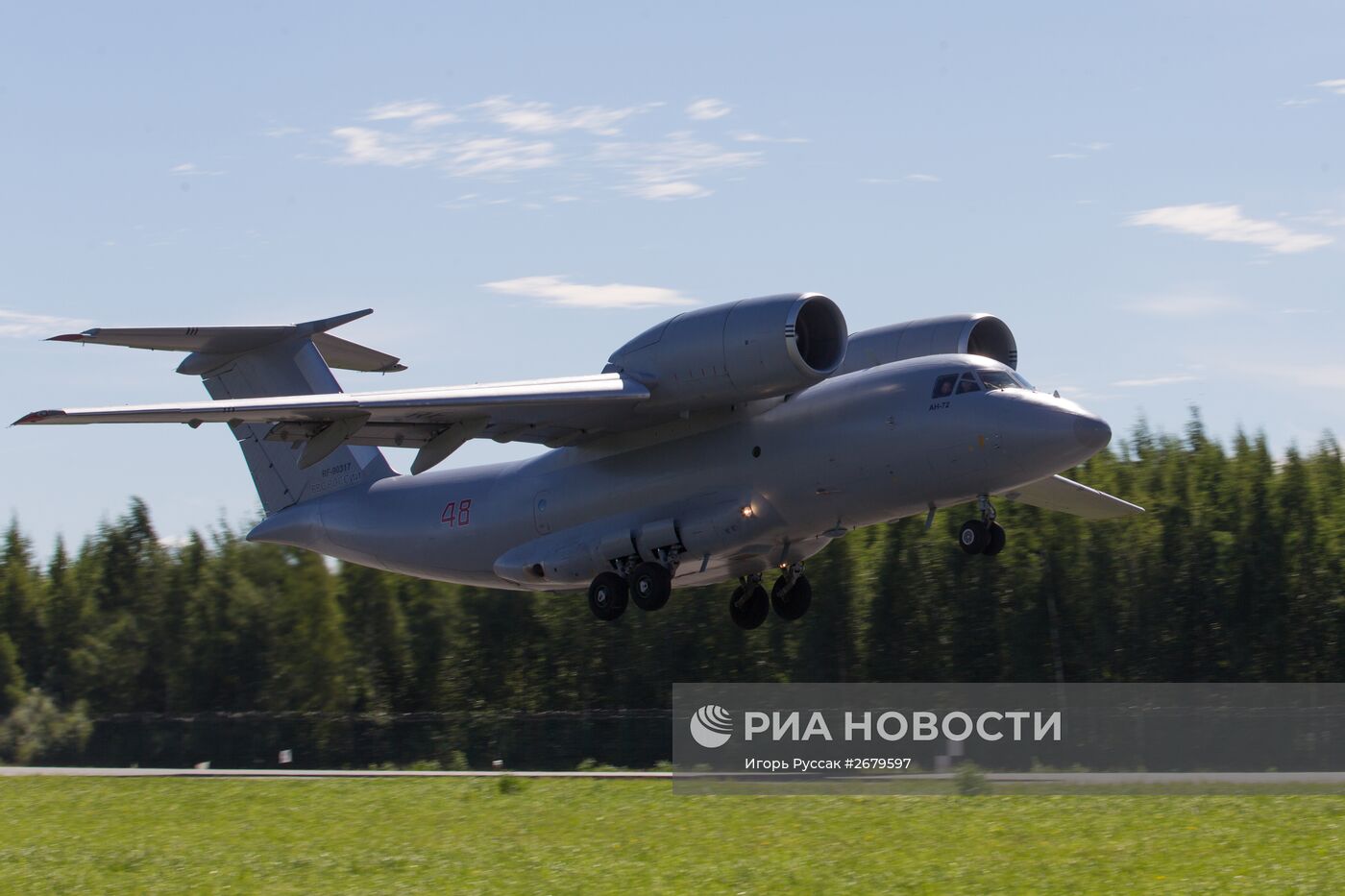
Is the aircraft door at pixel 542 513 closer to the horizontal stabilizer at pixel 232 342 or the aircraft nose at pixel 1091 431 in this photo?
the horizontal stabilizer at pixel 232 342

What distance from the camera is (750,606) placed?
19922mm

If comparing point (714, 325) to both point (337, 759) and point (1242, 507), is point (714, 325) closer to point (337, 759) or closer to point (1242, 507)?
point (337, 759)

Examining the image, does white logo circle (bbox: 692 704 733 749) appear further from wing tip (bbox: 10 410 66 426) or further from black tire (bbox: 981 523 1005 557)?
wing tip (bbox: 10 410 66 426)

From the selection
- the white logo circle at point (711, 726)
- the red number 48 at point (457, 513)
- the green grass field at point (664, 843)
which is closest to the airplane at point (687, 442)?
the red number 48 at point (457, 513)

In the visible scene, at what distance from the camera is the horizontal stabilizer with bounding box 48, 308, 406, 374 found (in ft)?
62.4

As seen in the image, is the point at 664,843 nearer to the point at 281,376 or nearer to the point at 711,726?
the point at 711,726

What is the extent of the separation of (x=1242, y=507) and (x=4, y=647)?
31.9 m

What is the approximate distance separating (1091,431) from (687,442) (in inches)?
185

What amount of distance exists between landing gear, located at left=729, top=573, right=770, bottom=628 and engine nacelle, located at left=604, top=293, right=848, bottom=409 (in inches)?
137

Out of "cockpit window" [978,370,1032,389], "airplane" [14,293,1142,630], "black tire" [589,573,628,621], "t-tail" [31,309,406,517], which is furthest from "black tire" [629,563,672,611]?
"t-tail" [31,309,406,517]

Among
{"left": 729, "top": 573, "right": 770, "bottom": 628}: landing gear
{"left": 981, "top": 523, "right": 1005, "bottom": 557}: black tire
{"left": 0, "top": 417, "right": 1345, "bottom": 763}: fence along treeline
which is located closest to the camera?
{"left": 981, "top": 523, "right": 1005, "bottom": 557}: black tire

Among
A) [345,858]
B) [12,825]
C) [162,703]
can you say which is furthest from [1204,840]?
[162,703]

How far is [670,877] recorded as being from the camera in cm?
1190

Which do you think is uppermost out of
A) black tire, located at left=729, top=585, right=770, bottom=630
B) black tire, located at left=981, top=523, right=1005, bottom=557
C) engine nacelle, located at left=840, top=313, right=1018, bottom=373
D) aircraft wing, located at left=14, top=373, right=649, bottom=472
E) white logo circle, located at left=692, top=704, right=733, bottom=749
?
engine nacelle, located at left=840, top=313, right=1018, bottom=373
